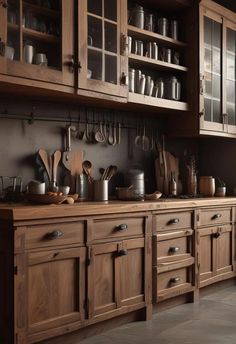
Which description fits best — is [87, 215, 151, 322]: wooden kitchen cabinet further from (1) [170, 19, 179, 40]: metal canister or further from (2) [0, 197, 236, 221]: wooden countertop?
(1) [170, 19, 179, 40]: metal canister

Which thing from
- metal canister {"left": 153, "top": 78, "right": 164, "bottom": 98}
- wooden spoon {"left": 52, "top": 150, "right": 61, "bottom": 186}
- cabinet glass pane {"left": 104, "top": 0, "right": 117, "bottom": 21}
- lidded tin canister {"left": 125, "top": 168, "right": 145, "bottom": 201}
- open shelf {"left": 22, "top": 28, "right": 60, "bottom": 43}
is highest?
cabinet glass pane {"left": 104, "top": 0, "right": 117, "bottom": 21}

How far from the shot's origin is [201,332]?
292 centimetres

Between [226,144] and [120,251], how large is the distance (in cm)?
201

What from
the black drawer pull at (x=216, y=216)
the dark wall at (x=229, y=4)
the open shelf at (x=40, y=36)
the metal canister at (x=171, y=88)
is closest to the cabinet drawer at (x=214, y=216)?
the black drawer pull at (x=216, y=216)

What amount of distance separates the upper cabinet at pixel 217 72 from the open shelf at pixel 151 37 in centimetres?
22

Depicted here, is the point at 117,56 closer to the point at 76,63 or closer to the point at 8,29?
the point at 76,63

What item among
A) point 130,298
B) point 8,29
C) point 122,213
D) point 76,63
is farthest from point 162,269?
point 8,29

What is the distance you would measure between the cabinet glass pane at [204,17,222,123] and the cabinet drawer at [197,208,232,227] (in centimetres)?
77

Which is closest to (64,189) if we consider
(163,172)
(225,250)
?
(163,172)

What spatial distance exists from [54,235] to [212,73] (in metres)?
2.26

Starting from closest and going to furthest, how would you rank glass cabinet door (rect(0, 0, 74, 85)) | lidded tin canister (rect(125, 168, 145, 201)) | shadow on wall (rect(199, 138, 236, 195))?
glass cabinet door (rect(0, 0, 74, 85)) → lidded tin canister (rect(125, 168, 145, 201)) → shadow on wall (rect(199, 138, 236, 195))

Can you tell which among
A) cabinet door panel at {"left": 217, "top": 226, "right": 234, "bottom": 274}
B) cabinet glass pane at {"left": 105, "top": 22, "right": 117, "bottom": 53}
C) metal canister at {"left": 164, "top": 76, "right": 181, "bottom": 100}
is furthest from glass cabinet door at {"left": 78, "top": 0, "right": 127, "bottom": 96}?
cabinet door panel at {"left": 217, "top": 226, "right": 234, "bottom": 274}

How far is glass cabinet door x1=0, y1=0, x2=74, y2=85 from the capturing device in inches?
104

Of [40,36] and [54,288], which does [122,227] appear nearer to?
[54,288]
